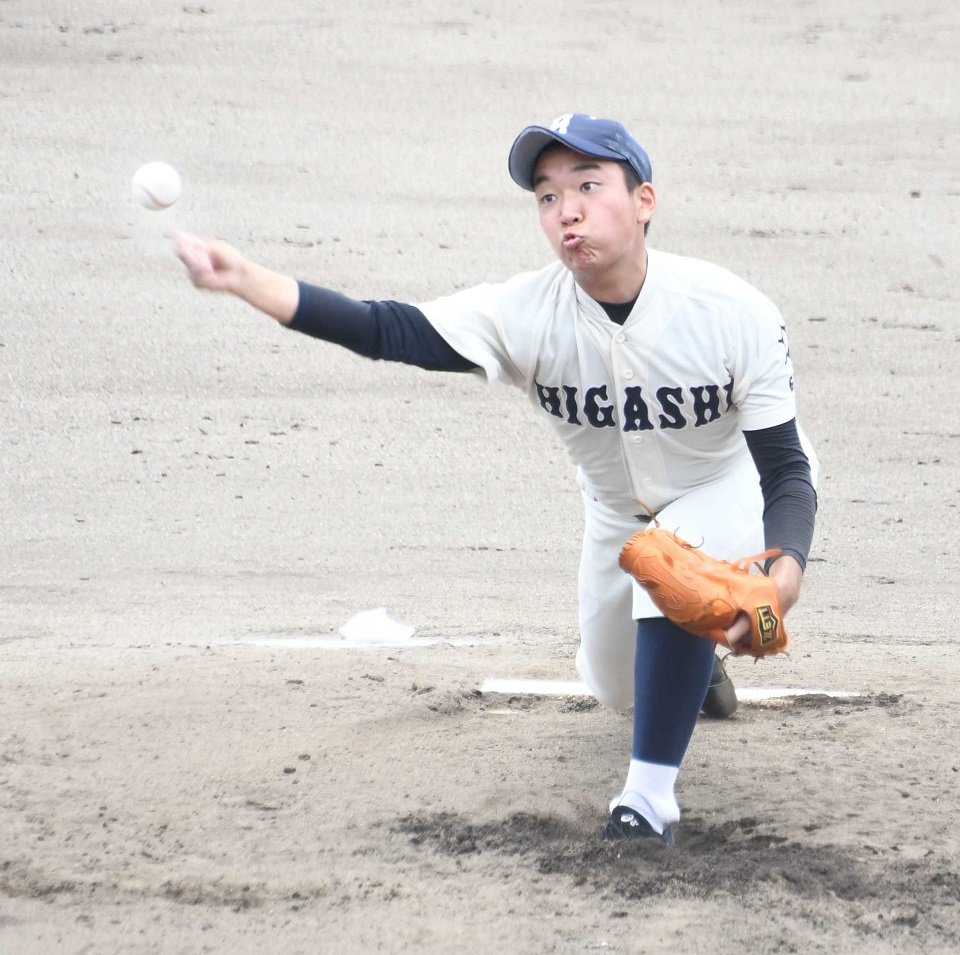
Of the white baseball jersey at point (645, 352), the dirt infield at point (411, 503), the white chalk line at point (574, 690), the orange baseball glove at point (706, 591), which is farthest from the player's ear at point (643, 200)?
the white chalk line at point (574, 690)

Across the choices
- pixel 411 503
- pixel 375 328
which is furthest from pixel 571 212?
pixel 411 503

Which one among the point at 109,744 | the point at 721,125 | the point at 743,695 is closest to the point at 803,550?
the point at 743,695

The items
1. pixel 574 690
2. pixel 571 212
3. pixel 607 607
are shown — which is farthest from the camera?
pixel 574 690

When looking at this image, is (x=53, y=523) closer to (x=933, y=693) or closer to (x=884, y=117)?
(x=933, y=693)

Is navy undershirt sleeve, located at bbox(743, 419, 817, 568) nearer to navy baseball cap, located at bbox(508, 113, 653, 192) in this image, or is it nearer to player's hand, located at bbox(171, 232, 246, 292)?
navy baseball cap, located at bbox(508, 113, 653, 192)

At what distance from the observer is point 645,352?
309 centimetres

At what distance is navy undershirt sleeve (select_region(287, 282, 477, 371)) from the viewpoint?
9.44ft

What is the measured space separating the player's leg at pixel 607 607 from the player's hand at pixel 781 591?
1.85 feet

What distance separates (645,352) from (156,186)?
3.39 feet

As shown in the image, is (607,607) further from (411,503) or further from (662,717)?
(411,503)

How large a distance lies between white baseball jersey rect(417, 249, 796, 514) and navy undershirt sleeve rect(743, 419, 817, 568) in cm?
4

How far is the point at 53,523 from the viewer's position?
19.5ft

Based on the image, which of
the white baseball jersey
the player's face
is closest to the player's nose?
the player's face

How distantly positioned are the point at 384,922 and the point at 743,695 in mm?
1625
